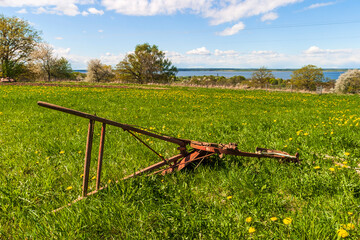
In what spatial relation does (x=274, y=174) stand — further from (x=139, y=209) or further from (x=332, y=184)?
(x=139, y=209)

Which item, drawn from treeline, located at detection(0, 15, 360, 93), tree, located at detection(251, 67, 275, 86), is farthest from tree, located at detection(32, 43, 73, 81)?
tree, located at detection(251, 67, 275, 86)

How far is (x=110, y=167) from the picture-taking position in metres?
3.89

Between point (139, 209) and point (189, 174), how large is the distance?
3.58 feet

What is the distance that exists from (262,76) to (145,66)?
119 feet

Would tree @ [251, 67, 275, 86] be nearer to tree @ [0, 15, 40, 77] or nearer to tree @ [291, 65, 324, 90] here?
tree @ [291, 65, 324, 90]

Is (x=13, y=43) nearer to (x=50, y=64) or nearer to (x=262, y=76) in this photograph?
(x=50, y=64)

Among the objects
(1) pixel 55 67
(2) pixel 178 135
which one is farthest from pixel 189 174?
(1) pixel 55 67

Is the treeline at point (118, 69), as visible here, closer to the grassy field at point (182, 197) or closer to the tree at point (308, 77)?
the tree at point (308, 77)

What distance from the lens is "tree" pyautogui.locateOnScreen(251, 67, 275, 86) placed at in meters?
65.6

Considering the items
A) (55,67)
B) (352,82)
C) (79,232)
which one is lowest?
(79,232)

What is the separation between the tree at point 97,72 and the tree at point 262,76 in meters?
47.3

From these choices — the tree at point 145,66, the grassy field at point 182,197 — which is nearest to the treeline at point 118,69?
the tree at point 145,66

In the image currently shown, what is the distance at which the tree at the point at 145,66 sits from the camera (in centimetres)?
6575

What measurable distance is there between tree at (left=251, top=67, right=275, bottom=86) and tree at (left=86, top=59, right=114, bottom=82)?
47.3m
